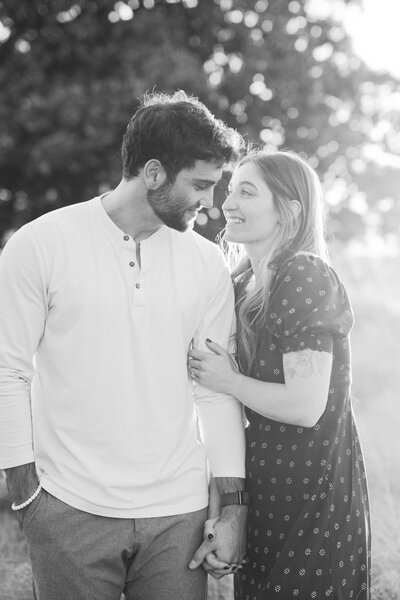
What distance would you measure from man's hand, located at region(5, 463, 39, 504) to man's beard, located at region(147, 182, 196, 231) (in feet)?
3.11

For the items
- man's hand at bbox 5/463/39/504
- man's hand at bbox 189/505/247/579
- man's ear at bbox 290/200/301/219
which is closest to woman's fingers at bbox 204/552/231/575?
man's hand at bbox 189/505/247/579

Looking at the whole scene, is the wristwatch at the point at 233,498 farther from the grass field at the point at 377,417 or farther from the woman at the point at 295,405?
the grass field at the point at 377,417

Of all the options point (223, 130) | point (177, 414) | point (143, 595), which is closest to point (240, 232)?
point (223, 130)

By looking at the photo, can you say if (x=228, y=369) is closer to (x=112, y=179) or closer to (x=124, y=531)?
(x=124, y=531)

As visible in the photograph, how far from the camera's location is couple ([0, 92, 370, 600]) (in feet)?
7.73

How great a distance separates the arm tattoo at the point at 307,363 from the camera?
2334 millimetres

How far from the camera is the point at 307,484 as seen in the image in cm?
248

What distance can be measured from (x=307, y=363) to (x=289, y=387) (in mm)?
101

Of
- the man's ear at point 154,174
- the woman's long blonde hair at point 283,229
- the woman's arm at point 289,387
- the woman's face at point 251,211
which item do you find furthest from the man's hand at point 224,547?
the man's ear at point 154,174

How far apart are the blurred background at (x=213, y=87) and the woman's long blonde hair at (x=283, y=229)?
343cm

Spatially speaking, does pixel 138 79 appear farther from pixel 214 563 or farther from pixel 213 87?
pixel 214 563

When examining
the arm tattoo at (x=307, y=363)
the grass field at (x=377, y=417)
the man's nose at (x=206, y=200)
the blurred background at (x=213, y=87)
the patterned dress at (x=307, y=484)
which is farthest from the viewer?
the blurred background at (x=213, y=87)

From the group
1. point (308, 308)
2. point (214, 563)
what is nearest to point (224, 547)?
point (214, 563)

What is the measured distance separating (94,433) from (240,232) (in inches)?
36.1
